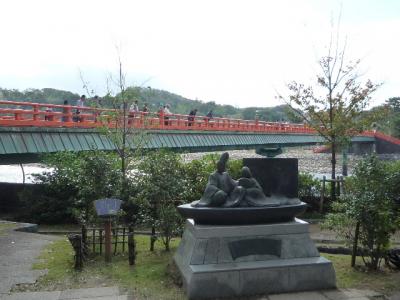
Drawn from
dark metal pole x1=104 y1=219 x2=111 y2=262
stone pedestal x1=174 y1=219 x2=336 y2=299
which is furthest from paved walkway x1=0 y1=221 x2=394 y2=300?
dark metal pole x1=104 y1=219 x2=111 y2=262

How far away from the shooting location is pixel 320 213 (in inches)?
706

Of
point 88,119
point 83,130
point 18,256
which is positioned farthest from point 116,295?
point 88,119

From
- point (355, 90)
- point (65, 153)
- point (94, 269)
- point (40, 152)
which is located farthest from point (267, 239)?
point (355, 90)

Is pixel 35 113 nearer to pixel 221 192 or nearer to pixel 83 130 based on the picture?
pixel 83 130

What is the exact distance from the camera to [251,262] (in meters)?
7.58

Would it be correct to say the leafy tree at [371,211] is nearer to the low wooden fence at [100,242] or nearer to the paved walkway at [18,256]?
the low wooden fence at [100,242]

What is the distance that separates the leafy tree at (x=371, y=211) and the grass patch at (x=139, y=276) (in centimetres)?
57

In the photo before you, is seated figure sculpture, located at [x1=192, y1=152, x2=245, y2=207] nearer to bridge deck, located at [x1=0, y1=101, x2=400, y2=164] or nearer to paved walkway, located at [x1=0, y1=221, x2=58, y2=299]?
paved walkway, located at [x1=0, y1=221, x2=58, y2=299]

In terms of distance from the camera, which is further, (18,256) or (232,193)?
(18,256)

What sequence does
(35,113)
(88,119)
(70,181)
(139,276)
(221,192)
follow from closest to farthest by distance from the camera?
(221,192) < (139,276) < (70,181) < (35,113) < (88,119)

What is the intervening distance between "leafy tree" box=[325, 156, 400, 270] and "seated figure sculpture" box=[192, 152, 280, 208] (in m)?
1.87

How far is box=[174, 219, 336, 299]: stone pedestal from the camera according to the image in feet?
23.7

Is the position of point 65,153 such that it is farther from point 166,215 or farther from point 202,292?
point 202,292

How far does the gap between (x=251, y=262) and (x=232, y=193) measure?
4.24 ft
